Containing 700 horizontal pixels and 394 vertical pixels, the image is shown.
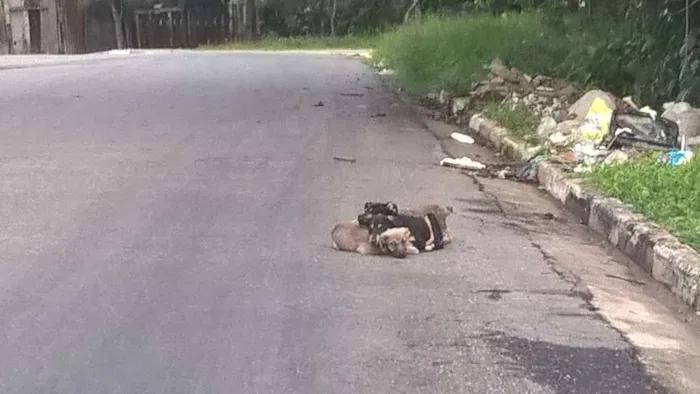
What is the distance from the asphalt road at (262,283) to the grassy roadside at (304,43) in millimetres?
26238

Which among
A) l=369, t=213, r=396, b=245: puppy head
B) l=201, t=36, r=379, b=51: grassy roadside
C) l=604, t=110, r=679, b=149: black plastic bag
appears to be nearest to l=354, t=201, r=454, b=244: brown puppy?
l=369, t=213, r=396, b=245: puppy head

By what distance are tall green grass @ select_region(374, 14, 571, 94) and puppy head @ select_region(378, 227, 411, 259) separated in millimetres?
8025

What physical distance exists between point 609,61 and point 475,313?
8.97m

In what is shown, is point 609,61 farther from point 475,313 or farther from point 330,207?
point 475,313

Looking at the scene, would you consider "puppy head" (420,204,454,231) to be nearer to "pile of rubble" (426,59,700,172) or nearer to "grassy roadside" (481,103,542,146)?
"pile of rubble" (426,59,700,172)

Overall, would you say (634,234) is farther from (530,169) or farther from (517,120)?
(517,120)

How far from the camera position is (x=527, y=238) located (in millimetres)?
7227

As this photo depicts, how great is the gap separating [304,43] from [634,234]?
3269cm

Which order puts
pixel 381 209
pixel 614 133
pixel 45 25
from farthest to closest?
pixel 45 25, pixel 614 133, pixel 381 209

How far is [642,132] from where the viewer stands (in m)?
9.80

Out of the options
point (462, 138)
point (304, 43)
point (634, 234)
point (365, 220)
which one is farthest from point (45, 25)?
point (634, 234)

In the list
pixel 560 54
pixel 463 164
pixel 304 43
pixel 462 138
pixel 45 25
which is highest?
pixel 560 54

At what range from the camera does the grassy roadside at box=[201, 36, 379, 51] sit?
37031mm

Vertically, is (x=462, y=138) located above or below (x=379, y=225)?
below
